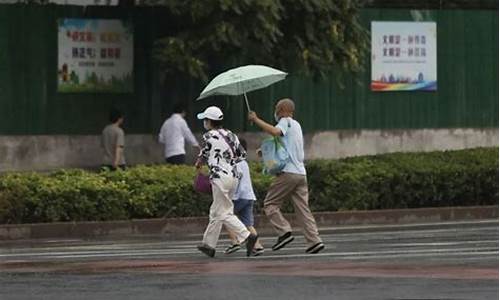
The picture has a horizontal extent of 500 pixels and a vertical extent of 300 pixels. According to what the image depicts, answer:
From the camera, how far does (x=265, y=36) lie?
88.5ft

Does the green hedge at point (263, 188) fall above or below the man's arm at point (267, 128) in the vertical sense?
below

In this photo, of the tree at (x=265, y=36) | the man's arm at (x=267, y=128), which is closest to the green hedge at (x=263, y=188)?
the tree at (x=265, y=36)

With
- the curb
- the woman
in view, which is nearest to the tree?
the curb

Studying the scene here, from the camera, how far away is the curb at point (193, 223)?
2148 cm

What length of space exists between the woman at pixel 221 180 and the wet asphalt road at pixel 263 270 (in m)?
0.27

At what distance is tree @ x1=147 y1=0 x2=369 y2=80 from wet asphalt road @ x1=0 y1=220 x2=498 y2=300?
717 cm

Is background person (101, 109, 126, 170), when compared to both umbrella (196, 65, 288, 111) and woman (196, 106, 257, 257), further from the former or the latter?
woman (196, 106, 257, 257)

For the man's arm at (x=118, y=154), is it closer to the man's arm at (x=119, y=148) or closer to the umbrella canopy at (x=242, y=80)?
the man's arm at (x=119, y=148)

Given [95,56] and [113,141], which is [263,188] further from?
[95,56]

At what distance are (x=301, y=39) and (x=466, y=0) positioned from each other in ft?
26.3

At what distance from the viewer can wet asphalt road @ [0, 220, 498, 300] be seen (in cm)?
1295

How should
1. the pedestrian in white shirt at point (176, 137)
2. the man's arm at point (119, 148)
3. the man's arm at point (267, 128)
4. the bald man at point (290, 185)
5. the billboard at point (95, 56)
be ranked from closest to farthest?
the man's arm at point (267, 128) < the bald man at point (290, 185) < the man's arm at point (119, 148) < the pedestrian in white shirt at point (176, 137) < the billboard at point (95, 56)

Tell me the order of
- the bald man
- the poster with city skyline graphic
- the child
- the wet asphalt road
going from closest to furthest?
the wet asphalt road < the bald man < the child < the poster with city skyline graphic

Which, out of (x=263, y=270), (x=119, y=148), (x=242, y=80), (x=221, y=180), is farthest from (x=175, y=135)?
(x=263, y=270)
